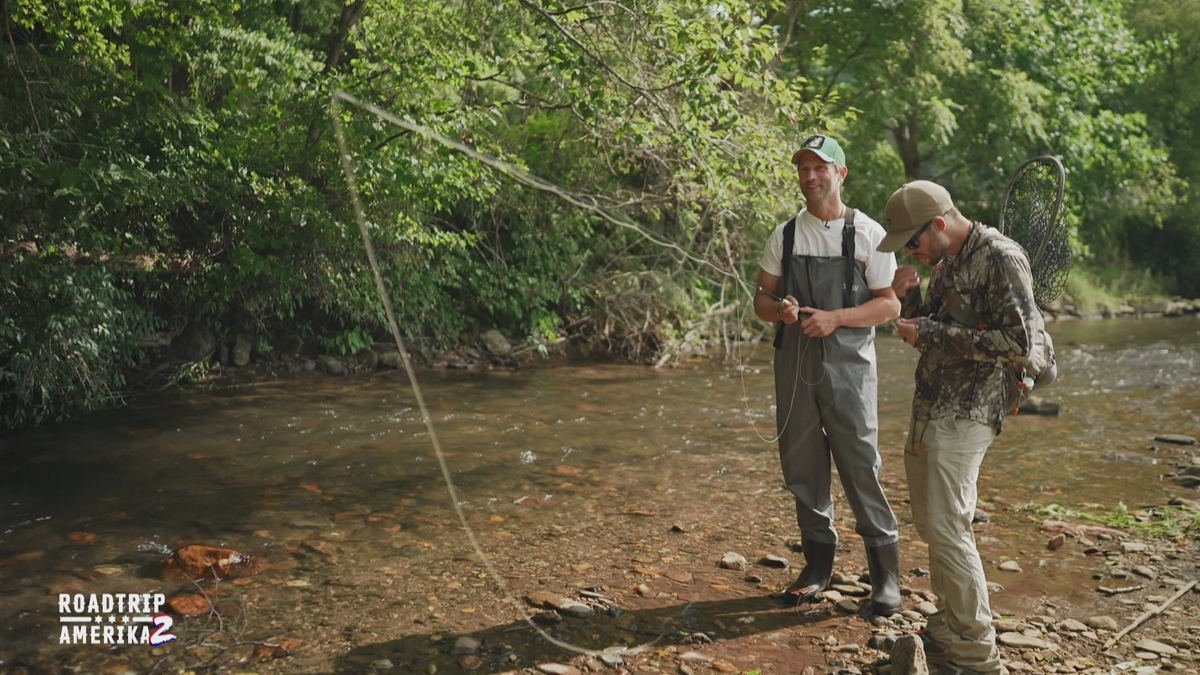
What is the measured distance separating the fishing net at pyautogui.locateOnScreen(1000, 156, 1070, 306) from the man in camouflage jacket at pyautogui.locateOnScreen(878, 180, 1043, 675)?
1.40 feet

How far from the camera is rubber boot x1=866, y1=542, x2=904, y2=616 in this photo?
426 cm

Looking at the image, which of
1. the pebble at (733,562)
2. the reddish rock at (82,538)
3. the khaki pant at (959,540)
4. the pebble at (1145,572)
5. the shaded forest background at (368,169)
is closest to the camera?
the khaki pant at (959,540)

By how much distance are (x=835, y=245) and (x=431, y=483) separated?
150 inches

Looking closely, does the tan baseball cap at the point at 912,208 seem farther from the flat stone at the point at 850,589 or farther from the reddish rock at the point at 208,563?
the reddish rock at the point at 208,563

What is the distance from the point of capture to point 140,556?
16.6 feet

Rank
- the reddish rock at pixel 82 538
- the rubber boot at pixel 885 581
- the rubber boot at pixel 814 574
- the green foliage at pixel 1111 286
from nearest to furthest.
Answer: the rubber boot at pixel 885 581, the rubber boot at pixel 814 574, the reddish rock at pixel 82 538, the green foliage at pixel 1111 286

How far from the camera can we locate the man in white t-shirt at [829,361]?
4.27 m

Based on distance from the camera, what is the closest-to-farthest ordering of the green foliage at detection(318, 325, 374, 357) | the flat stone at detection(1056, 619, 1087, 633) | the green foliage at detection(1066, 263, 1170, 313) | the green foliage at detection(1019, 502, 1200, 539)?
the flat stone at detection(1056, 619, 1087, 633) < the green foliage at detection(1019, 502, 1200, 539) < the green foliage at detection(318, 325, 374, 357) < the green foliage at detection(1066, 263, 1170, 313)

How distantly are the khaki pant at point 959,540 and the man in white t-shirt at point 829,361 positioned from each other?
66 cm

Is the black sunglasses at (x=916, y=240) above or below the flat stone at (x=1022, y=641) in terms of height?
above

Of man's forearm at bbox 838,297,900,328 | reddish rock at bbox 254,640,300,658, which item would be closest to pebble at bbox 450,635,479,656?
reddish rock at bbox 254,640,300,658

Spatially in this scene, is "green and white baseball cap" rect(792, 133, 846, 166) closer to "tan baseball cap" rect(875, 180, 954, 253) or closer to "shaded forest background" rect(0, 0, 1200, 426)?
"tan baseball cap" rect(875, 180, 954, 253)

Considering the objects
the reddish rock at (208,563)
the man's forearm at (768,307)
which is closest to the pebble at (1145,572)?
the man's forearm at (768,307)

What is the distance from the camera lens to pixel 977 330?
346 cm
